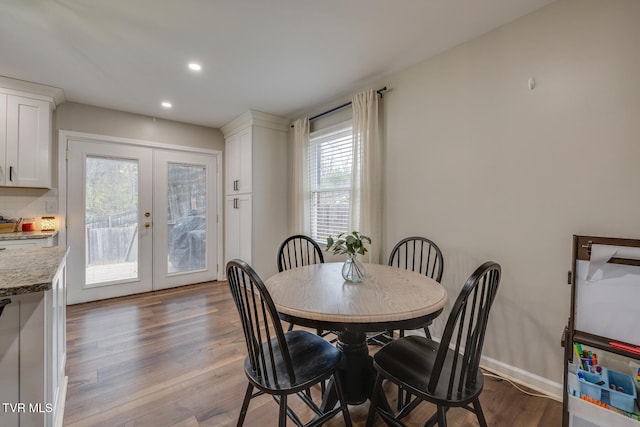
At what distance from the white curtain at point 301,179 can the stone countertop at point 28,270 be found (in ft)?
7.73

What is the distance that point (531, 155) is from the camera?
1851 millimetres

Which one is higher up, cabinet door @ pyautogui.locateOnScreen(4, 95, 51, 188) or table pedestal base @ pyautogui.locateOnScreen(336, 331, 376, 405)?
cabinet door @ pyautogui.locateOnScreen(4, 95, 51, 188)

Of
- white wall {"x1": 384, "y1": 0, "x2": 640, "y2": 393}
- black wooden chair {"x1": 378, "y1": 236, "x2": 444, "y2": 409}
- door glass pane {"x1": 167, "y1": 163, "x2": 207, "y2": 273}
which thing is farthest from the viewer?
door glass pane {"x1": 167, "y1": 163, "x2": 207, "y2": 273}

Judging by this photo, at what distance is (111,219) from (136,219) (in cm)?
27

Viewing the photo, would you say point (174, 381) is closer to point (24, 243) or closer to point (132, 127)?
point (24, 243)

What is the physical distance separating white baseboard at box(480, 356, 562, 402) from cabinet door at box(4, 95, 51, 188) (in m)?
4.54

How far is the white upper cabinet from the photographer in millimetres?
2801

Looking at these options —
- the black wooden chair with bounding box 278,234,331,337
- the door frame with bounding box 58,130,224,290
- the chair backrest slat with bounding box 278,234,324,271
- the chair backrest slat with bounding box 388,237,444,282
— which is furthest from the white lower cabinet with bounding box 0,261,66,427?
the door frame with bounding box 58,130,224,290

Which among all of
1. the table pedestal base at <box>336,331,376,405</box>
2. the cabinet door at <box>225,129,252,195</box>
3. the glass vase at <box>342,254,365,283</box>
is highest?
the cabinet door at <box>225,129,252,195</box>

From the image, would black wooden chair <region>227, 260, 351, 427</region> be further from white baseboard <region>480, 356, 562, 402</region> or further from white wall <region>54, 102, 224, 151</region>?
white wall <region>54, 102, 224, 151</region>

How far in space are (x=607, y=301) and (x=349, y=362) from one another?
140cm

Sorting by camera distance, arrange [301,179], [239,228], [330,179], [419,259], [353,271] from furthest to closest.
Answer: [239,228] < [301,179] < [330,179] < [419,259] < [353,271]

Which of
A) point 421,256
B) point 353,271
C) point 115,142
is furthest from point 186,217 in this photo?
point 421,256

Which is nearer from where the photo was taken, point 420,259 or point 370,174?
point 420,259
